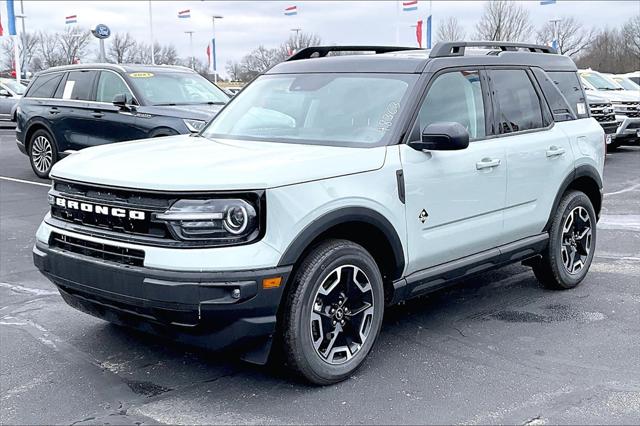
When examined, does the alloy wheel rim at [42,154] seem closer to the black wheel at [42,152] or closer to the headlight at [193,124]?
the black wheel at [42,152]

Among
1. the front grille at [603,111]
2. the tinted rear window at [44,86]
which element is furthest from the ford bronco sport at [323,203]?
the front grille at [603,111]

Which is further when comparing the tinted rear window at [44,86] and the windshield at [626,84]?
→ the windshield at [626,84]

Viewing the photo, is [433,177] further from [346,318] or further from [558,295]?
[558,295]

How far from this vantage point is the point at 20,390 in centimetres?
398

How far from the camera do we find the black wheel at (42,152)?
12.0 m

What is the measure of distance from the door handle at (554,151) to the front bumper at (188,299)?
2.72 m

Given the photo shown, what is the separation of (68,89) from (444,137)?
9083 mm

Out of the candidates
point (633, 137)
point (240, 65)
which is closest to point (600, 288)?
point (633, 137)

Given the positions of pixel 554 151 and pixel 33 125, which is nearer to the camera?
pixel 554 151

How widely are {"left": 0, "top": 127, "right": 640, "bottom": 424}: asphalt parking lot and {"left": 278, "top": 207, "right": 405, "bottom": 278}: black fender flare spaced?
73 cm

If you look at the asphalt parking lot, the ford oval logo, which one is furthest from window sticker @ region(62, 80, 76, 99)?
the ford oval logo

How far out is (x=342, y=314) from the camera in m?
4.09

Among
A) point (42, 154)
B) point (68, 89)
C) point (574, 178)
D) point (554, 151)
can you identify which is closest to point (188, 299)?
point (554, 151)

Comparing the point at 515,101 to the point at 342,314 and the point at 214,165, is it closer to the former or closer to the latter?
the point at 342,314
